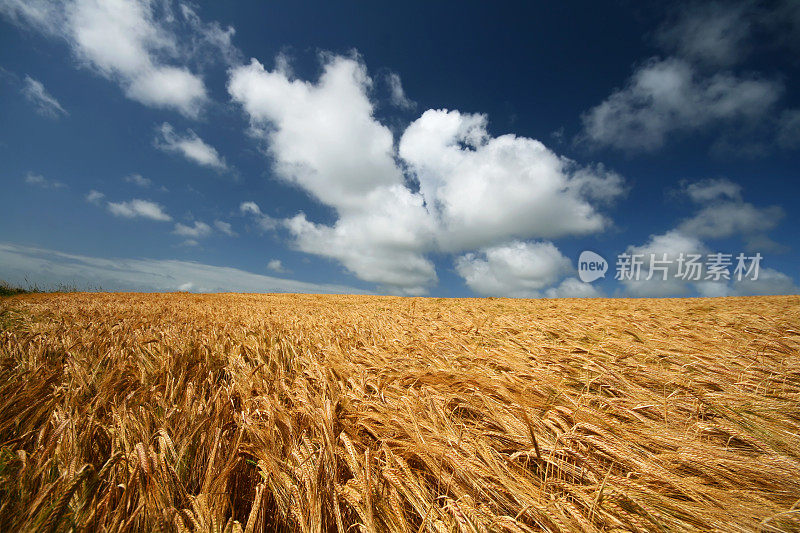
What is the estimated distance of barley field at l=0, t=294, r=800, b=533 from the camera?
3.14 ft

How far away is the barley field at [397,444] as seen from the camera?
96 centimetres

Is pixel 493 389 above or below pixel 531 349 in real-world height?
below

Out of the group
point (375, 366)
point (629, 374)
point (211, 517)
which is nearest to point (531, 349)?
point (629, 374)

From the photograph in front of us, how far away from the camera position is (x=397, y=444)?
53.5 inches

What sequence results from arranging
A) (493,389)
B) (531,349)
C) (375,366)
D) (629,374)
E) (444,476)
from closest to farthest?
1. (444,476)
2. (493,389)
3. (629,374)
4. (375,366)
5. (531,349)

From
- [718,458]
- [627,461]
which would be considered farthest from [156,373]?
[718,458]

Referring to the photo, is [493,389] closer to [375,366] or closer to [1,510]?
[375,366]

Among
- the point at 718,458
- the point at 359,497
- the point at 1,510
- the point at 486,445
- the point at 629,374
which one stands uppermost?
the point at 629,374

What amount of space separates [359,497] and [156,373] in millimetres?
1781

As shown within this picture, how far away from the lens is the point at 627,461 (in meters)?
1.20

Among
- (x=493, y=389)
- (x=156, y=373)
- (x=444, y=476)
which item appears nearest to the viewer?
(x=444, y=476)

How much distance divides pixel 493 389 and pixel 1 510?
6.34 ft

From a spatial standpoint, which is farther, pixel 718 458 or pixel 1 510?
pixel 718 458

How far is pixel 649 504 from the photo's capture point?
39.3 inches
